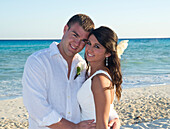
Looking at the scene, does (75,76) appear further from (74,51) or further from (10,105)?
(10,105)

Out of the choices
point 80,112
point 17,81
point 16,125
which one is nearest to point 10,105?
point 16,125

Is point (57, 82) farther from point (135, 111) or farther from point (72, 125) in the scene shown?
point (135, 111)

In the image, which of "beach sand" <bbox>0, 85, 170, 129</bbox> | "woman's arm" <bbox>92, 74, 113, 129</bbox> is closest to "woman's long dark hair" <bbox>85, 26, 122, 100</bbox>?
"woman's arm" <bbox>92, 74, 113, 129</bbox>

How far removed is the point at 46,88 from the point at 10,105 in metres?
6.39

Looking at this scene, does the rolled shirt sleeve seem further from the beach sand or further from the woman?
the beach sand

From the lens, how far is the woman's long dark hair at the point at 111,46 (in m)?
3.26

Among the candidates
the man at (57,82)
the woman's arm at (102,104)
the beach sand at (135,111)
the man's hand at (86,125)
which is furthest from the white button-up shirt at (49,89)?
the beach sand at (135,111)

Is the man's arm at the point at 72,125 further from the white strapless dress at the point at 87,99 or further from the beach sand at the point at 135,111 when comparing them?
the beach sand at the point at 135,111

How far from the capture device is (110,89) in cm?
309

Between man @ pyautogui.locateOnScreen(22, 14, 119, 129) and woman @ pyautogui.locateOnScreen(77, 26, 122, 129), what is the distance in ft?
0.46

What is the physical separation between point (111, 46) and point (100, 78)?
502 millimetres

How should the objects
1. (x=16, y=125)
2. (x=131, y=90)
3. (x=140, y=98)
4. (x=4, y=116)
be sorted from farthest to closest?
(x=131, y=90) < (x=140, y=98) < (x=4, y=116) < (x=16, y=125)

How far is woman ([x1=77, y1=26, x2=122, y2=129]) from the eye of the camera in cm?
296

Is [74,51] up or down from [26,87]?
up
